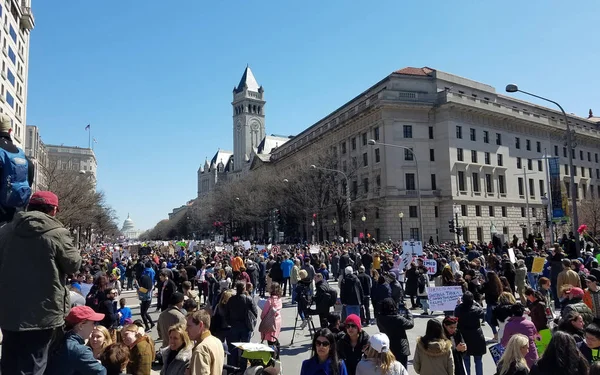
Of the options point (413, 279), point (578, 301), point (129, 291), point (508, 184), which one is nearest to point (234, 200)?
point (508, 184)

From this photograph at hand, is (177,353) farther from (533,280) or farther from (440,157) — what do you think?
(440,157)

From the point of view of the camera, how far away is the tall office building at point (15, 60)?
50531mm

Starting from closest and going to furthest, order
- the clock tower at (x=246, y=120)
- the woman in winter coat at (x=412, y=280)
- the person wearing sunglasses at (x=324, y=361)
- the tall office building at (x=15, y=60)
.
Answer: the person wearing sunglasses at (x=324, y=361)
the woman in winter coat at (x=412, y=280)
the tall office building at (x=15, y=60)
the clock tower at (x=246, y=120)

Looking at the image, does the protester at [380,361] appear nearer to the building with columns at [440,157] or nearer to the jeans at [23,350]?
the jeans at [23,350]

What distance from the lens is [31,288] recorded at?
3.38 metres

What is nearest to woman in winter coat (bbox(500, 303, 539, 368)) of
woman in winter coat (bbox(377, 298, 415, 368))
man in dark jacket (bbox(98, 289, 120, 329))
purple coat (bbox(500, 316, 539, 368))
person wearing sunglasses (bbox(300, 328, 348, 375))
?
purple coat (bbox(500, 316, 539, 368))

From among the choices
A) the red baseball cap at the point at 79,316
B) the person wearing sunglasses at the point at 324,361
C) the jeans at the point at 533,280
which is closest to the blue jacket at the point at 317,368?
the person wearing sunglasses at the point at 324,361

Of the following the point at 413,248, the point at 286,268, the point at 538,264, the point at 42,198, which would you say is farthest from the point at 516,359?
the point at 413,248

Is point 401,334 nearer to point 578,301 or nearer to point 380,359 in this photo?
point 380,359

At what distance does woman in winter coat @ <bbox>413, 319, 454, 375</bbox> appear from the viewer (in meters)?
5.86

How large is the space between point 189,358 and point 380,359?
2.17 meters

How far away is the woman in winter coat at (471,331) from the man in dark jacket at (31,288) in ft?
21.7

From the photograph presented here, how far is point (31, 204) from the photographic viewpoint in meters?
3.69

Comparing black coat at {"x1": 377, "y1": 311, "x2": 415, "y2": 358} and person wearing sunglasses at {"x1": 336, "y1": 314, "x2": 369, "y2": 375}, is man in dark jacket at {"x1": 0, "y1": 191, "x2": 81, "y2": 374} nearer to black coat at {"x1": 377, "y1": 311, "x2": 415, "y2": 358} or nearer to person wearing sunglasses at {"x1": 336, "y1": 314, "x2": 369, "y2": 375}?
person wearing sunglasses at {"x1": 336, "y1": 314, "x2": 369, "y2": 375}
